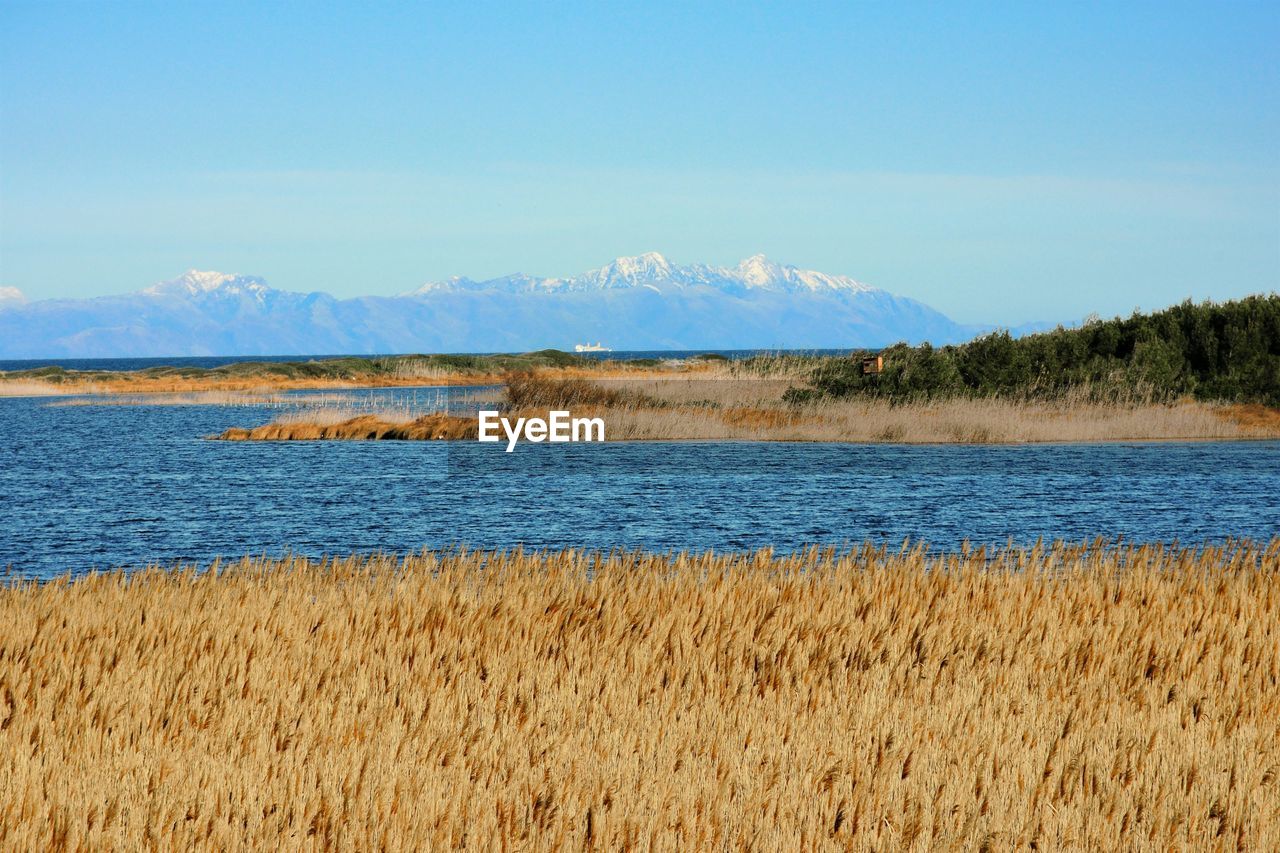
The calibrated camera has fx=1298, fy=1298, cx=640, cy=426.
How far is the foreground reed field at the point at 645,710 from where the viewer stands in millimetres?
7625

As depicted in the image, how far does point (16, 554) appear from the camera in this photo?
2323 centimetres

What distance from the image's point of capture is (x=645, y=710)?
395 inches

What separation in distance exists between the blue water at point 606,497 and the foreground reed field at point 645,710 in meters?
8.17

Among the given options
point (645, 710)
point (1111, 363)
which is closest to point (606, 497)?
point (645, 710)

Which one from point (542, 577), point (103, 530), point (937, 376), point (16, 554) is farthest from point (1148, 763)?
point (937, 376)

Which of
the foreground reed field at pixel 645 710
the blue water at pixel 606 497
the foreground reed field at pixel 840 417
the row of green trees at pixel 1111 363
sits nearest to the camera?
the foreground reed field at pixel 645 710

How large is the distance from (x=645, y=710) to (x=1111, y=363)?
43.3 m

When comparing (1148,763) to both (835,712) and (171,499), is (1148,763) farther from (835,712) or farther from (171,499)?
(171,499)

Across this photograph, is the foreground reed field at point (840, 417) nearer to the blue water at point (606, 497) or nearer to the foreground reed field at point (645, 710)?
the blue water at point (606, 497)

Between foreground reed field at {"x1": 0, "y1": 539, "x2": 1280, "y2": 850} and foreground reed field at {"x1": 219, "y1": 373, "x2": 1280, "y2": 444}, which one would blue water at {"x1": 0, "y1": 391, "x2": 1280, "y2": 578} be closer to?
foreground reed field at {"x1": 219, "y1": 373, "x2": 1280, "y2": 444}

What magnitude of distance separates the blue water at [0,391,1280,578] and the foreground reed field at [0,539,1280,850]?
26.8ft

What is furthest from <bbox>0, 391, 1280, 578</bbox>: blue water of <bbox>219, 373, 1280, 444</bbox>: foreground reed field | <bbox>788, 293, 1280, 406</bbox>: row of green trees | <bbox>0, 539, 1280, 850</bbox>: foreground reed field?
<bbox>0, 539, 1280, 850</bbox>: foreground reed field

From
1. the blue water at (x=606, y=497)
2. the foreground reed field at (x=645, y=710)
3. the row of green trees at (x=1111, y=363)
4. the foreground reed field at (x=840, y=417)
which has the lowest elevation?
the blue water at (x=606, y=497)

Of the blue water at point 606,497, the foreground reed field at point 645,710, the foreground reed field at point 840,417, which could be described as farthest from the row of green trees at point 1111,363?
the foreground reed field at point 645,710
